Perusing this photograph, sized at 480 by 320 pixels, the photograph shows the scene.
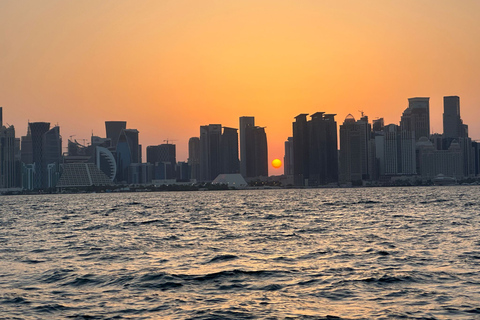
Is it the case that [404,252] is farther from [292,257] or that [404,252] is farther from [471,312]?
[471,312]

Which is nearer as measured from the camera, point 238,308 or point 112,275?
point 238,308

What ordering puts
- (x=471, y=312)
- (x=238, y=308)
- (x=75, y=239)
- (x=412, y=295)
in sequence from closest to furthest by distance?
(x=471, y=312), (x=238, y=308), (x=412, y=295), (x=75, y=239)

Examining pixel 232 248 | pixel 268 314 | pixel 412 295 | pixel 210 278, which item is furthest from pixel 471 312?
pixel 232 248

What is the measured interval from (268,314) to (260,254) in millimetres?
21812

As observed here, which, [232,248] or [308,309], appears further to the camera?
[232,248]

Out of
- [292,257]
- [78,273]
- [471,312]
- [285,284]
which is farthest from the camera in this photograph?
[292,257]

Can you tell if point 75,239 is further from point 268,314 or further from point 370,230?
point 268,314

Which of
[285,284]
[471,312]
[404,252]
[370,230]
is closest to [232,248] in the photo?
[404,252]

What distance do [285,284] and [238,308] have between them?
21.1ft

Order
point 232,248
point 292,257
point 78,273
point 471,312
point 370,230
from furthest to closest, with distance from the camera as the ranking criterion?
point 370,230 < point 232,248 < point 292,257 < point 78,273 < point 471,312

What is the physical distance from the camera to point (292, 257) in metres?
46.9

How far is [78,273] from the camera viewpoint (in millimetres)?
40625

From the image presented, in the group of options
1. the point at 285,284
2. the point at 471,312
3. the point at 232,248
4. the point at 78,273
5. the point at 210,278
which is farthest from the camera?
the point at 232,248

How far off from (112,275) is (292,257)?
14.6m
